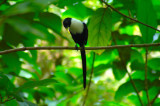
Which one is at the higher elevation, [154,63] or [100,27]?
[100,27]

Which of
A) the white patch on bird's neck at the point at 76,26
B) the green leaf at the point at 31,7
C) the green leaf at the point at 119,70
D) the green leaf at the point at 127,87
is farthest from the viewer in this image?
the white patch on bird's neck at the point at 76,26

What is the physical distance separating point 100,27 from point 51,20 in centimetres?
38

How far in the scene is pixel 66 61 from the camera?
419 cm

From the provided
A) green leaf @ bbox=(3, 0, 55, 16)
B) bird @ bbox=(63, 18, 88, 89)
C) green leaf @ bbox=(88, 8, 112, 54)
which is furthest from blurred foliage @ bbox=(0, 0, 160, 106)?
green leaf @ bbox=(3, 0, 55, 16)

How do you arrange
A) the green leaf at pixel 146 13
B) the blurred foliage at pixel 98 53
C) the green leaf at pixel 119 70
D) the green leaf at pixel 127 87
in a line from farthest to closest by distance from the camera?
the green leaf at pixel 119 70
the green leaf at pixel 127 87
the green leaf at pixel 146 13
the blurred foliage at pixel 98 53

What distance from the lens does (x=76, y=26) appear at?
188cm

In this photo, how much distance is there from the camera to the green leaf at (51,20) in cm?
133

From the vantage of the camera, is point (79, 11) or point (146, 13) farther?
point (79, 11)

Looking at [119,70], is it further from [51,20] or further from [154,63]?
[51,20]

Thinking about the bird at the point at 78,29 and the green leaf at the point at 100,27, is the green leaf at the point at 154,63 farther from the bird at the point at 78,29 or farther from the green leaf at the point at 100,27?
the bird at the point at 78,29

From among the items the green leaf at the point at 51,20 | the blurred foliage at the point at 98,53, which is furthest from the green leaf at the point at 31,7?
the green leaf at the point at 51,20

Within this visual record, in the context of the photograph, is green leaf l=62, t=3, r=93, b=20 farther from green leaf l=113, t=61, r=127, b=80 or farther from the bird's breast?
green leaf l=113, t=61, r=127, b=80

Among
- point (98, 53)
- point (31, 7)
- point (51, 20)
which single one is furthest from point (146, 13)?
point (31, 7)

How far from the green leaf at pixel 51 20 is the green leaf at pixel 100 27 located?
10.4 inches
